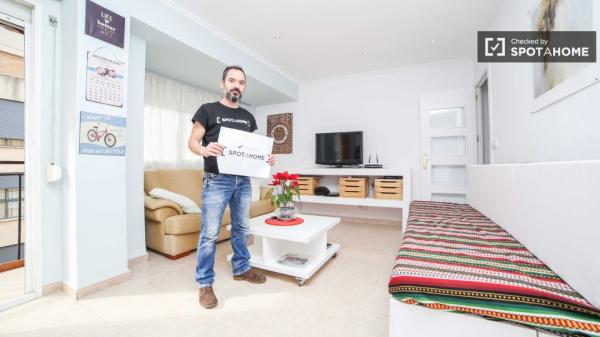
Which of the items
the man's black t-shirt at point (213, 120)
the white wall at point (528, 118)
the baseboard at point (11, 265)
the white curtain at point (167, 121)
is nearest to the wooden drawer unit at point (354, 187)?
the white wall at point (528, 118)

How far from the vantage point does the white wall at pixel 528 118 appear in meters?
1.23

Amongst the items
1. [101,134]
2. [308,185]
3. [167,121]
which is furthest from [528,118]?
[167,121]

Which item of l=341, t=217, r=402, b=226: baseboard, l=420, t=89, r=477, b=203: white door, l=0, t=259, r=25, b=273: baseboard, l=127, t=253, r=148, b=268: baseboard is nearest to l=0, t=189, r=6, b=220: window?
l=0, t=259, r=25, b=273: baseboard

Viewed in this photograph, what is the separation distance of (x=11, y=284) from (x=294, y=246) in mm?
2007

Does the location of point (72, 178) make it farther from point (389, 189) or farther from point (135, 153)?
point (389, 189)

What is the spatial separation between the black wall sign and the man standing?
2.97ft

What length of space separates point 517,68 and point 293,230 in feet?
7.08

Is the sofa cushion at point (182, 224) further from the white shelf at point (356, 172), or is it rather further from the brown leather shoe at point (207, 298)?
the white shelf at point (356, 172)

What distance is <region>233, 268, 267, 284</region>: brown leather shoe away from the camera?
1.87 m

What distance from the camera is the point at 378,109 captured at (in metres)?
4.04

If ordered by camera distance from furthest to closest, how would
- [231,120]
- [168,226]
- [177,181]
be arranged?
1. [177,181]
2. [168,226]
3. [231,120]

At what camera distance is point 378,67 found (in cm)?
389

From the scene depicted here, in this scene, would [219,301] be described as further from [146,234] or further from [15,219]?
[15,219]

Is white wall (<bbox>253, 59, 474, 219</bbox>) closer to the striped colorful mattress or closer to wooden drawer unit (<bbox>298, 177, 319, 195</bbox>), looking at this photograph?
wooden drawer unit (<bbox>298, 177, 319, 195</bbox>)
